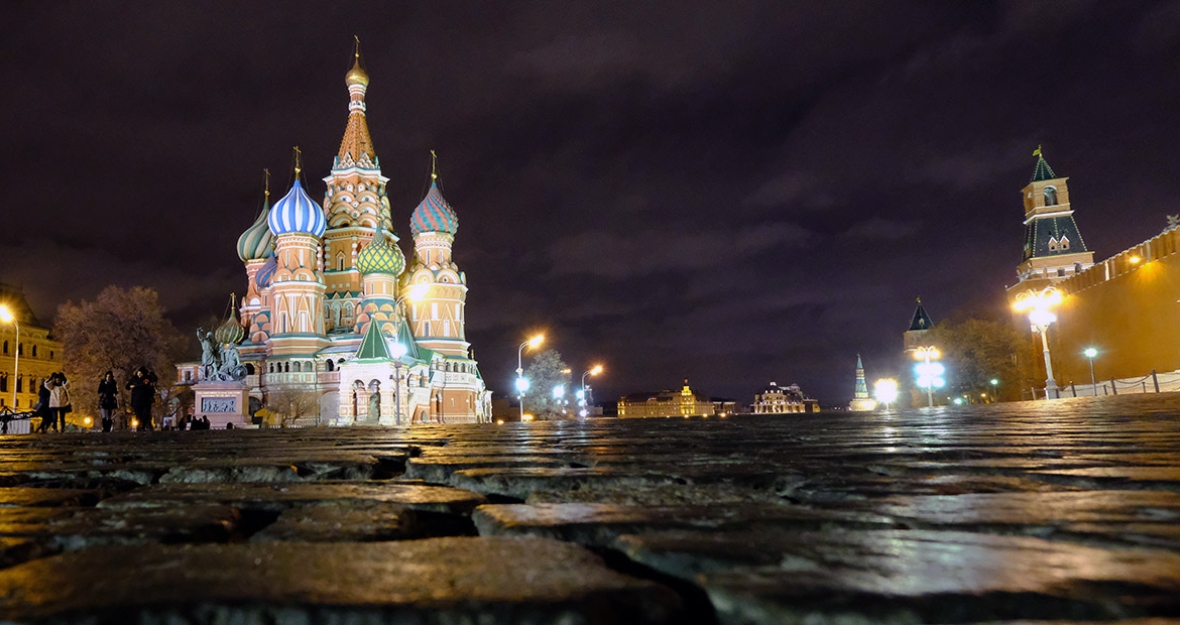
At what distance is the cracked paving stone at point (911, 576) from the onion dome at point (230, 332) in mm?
59479

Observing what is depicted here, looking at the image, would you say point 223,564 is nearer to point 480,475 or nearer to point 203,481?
point 480,475

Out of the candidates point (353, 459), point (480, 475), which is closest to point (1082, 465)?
point (480, 475)

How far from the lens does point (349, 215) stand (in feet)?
188

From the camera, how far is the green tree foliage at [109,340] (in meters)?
44.4

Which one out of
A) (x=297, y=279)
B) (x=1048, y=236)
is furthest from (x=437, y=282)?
(x=1048, y=236)

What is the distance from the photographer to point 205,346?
44.3 m

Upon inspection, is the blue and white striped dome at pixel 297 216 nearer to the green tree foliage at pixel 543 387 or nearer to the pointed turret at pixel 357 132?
the pointed turret at pixel 357 132

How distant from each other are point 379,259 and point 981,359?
45050mm

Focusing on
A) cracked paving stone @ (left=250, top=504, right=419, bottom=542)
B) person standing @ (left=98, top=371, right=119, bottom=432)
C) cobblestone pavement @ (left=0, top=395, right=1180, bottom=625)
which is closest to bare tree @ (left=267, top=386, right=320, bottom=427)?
person standing @ (left=98, top=371, right=119, bottom=432)

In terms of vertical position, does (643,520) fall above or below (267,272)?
below

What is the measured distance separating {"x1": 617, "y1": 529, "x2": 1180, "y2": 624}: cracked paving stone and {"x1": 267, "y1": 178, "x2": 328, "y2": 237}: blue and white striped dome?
177 ft

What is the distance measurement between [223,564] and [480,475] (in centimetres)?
166

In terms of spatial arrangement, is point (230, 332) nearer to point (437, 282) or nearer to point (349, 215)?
point (349, 215)

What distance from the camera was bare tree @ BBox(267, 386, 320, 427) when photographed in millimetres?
45062
